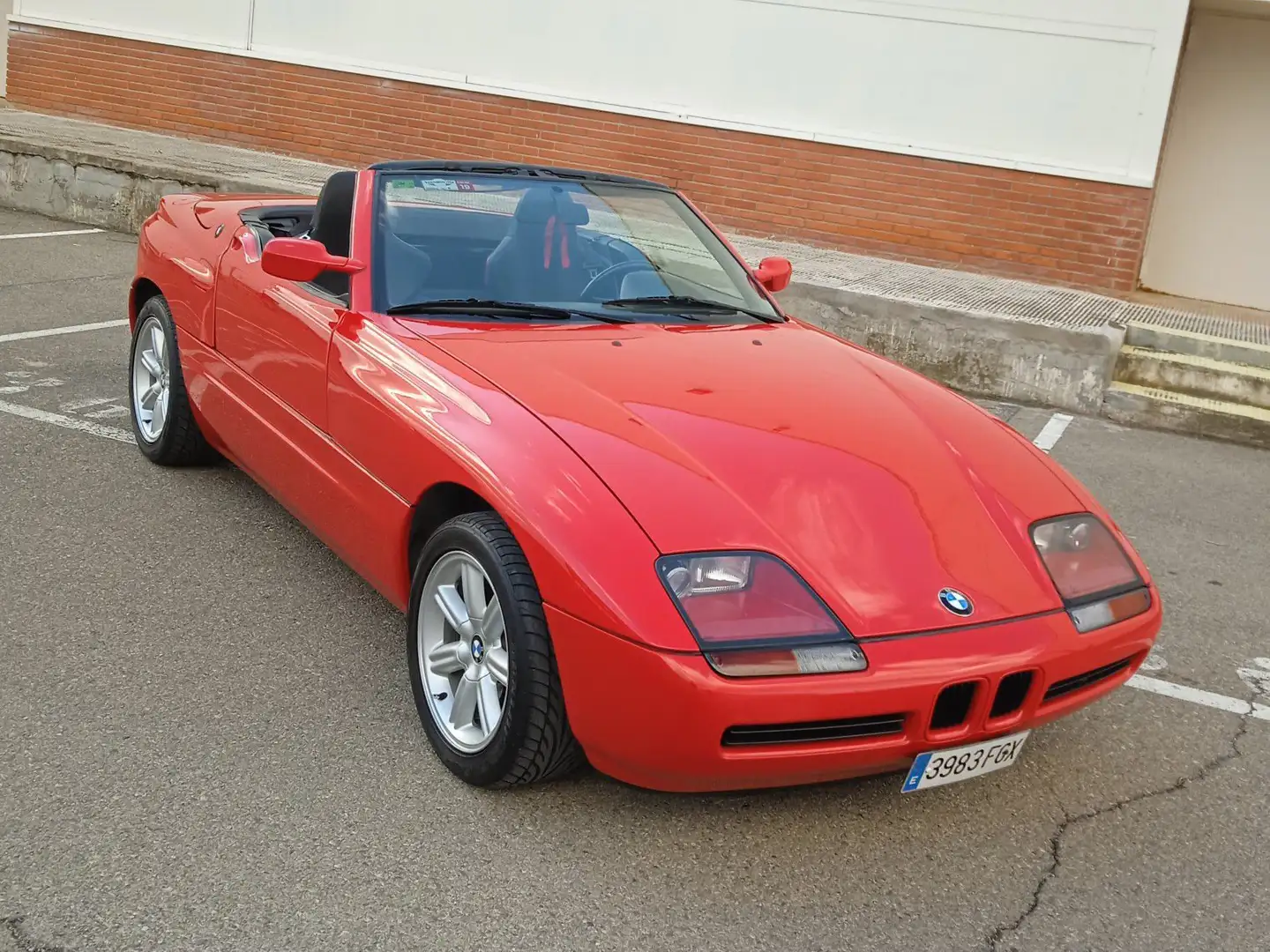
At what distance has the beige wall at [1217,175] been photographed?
1008 cm

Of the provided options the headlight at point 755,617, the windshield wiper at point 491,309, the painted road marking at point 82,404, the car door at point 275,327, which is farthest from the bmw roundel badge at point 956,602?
the painted road marking at point 82,404

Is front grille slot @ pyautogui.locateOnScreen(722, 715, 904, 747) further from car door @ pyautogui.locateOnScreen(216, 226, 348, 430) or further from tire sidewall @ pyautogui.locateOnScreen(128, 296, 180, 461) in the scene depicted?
tire sidewall @ pyautogui.locateOnScreen(128, 296, 180, 461)

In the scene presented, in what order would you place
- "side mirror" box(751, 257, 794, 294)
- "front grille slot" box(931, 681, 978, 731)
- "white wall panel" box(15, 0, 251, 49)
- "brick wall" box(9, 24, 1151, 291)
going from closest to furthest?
1. "front grille slot" box(931, 681, 978, 731)
2. "side mirror" box(751, 257, 794, 294)
3. "brick wall" box(9, 24, 1151, 291)
4. "white wall panel" box(15, 0, 251, 49)

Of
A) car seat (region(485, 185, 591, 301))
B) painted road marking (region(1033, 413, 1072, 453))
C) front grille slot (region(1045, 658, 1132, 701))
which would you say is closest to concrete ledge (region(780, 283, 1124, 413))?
painted road marking (region(1033, 413, 1072, 453))

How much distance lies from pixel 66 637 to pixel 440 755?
1240 millimetres

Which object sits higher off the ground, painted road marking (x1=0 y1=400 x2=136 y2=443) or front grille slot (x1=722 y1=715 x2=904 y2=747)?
front grille slot (x1=722 y1=715 x2=904 y2=747)

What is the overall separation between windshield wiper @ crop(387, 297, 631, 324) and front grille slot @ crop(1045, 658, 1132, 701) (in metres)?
1.65

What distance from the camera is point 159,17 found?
43.7 feet

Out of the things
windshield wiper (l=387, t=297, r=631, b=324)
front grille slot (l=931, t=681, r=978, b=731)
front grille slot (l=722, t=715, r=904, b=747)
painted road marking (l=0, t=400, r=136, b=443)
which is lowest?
painted road marking (l=0, t=400, r=136, b=443)

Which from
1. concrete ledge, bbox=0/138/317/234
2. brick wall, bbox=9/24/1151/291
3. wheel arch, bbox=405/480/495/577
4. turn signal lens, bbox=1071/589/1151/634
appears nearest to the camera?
turn signal lens, bbox=1071/589/1151/634

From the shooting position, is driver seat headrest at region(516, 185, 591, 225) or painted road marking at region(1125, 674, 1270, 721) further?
driver seat headrest at region(516, 185, 591, 225)

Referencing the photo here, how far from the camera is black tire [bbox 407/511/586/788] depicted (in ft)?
8.71

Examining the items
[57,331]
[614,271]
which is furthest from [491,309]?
[57,331]

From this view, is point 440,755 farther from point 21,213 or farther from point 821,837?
point 21,213
